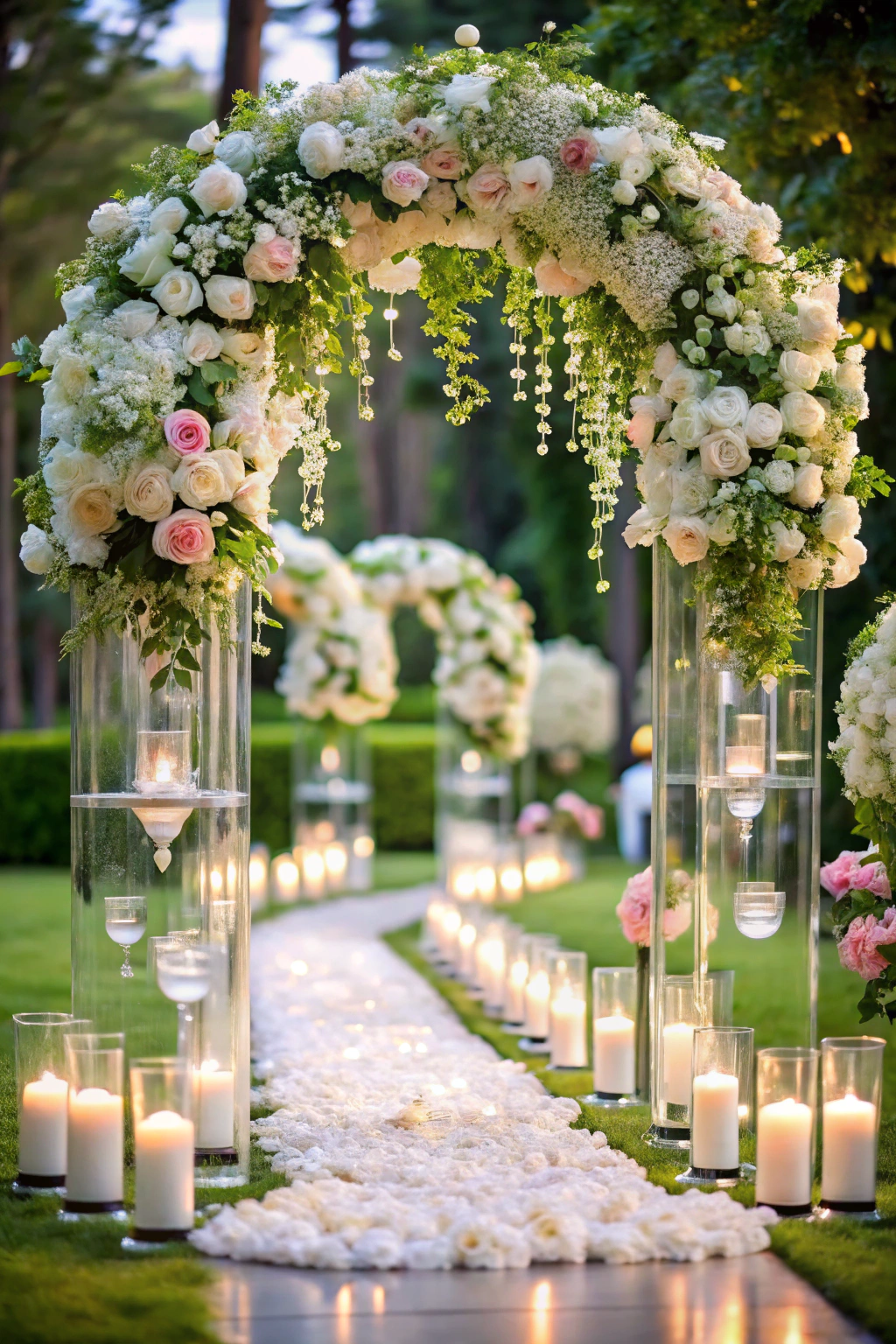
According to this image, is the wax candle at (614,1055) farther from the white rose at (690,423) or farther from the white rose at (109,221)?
the white rose at (109,221)

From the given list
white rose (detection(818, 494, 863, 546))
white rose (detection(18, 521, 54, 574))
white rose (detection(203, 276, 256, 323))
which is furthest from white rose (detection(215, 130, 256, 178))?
white rose (detection(818, 494, 863, 546))

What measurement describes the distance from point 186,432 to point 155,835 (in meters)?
1.24

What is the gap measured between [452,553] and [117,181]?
30.6ft

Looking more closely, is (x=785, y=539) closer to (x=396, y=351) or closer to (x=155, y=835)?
(x=396, y=351)

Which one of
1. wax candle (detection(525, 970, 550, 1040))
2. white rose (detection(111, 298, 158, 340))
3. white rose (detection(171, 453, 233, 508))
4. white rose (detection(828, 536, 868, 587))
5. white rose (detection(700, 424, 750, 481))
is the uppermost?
white rose (detection(111, 298, 158, 340))

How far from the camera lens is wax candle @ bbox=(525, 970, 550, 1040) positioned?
753 centimetres

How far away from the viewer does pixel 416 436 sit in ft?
115

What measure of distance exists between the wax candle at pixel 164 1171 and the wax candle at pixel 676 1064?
184 cm

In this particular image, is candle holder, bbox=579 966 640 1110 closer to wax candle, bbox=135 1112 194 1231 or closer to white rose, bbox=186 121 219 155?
wax candle, bbox=135 1112 194 1231

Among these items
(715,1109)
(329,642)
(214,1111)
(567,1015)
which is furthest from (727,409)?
(329,642)

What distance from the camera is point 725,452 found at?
16.6ft

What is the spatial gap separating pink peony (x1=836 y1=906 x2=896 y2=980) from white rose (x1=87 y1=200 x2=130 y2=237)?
3170 mm

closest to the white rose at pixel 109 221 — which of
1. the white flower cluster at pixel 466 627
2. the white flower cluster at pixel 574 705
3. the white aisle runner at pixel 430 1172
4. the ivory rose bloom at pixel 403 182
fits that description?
the ivory rose bloom at pixel 403 182

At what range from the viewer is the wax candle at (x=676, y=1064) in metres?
5.47
